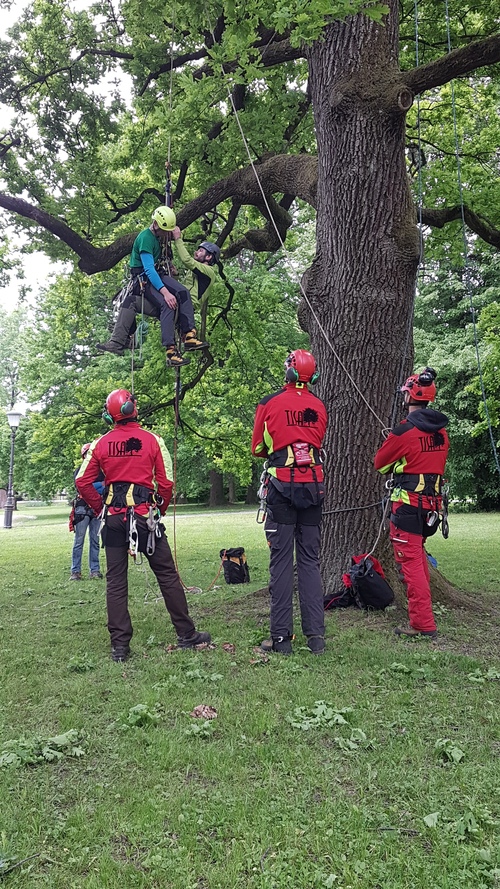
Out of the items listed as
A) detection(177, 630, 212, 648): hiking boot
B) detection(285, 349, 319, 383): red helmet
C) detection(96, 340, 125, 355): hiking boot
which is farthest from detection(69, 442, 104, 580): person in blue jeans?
detection(285, 349, 319, 383): red helmet

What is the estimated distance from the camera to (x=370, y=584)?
6.29m

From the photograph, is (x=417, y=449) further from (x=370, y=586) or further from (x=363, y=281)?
(x=363, y=281)

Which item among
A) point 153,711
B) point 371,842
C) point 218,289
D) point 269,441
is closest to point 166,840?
point 371,842

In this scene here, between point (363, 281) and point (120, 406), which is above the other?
point (363, 281)

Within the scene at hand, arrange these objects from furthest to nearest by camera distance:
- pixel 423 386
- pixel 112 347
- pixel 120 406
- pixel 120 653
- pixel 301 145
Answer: pixel 301 145 → pixel 112 347 → pixel 423 386 → pixel 120 406 → pixel 120 653

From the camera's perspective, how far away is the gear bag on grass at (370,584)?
6281mm

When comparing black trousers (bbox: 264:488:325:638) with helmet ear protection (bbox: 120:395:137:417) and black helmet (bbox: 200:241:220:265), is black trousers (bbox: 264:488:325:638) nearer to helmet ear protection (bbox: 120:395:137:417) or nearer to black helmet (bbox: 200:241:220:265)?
helmet ear protection (bbox: 120:395:137:417)

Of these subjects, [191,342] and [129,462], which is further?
[191,342]

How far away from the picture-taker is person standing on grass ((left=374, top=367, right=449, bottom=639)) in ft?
19.2

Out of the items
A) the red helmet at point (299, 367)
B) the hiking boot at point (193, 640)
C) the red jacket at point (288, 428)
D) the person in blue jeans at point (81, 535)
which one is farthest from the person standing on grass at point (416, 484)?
the person in blue jeans at point (81, 535)

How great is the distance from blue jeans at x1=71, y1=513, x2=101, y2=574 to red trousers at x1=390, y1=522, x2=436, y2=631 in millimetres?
6084

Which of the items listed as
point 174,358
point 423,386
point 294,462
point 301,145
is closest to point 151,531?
point 294,462

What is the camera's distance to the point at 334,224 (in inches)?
275

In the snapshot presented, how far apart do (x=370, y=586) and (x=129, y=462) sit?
263 centimetres
